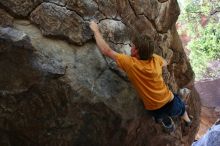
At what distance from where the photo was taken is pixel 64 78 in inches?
164

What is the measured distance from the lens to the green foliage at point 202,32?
10.3m

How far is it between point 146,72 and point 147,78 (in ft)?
0.26

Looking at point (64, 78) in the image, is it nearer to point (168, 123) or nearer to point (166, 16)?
point (168, 123)

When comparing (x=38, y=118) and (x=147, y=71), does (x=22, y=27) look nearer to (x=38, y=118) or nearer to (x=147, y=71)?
(x=38, y=118)

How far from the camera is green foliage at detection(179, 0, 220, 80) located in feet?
33.8

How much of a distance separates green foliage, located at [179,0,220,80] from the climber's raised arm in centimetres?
642

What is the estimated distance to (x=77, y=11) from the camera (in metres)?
4.35

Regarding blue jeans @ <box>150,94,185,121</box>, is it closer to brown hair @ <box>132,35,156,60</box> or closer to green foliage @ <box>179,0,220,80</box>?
brown hair @ <box>132,35,156,60</box>

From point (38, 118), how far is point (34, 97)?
0.23 m

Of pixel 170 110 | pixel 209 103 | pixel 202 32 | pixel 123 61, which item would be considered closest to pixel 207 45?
pixel 202 32

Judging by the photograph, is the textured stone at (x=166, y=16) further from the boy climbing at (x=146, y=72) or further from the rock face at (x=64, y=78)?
the boy climbing at (x=146, y=72)

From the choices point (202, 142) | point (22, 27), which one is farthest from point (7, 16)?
point (202, 142)

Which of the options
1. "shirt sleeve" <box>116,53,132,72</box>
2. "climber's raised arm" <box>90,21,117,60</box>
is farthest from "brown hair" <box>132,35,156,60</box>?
"climber's raised arm" <box>90,21,117,60</box>

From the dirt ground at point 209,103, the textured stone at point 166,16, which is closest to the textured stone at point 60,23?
the textured stone at point 166,16
